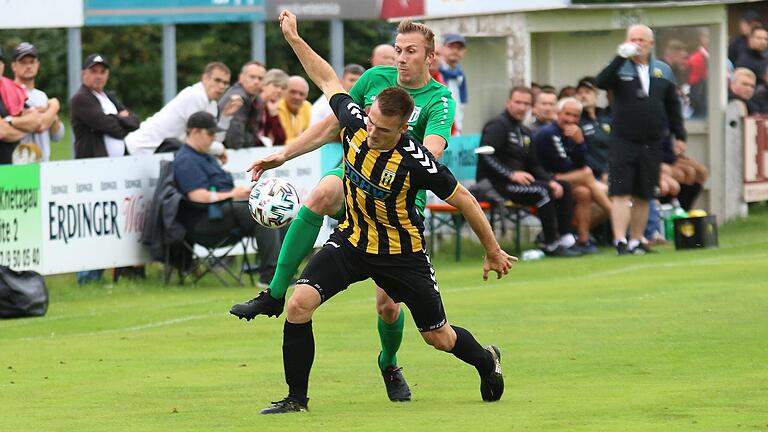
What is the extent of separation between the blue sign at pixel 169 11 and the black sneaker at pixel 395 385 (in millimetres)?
11645

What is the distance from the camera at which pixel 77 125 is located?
1742 cm

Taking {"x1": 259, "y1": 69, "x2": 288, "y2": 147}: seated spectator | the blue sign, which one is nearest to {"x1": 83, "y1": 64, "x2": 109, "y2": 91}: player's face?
{"x1": 259, "y1": 69, "x2": 288, "y2": 147}: seated spectator

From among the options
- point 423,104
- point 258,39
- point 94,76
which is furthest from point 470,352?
point 258,39

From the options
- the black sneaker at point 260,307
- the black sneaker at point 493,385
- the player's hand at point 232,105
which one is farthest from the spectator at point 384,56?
the black sneaker at point 493,385

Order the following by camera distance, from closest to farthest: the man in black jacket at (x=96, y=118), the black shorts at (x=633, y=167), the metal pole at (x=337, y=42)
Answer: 1. the man in black jacket at (x=96, y=118)
2. the black shorts at (x=633, y=167)
3. the metal pole at (x=337, y=42)

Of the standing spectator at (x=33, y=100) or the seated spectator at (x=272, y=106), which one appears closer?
the standing spectator at (x=33, y=100)

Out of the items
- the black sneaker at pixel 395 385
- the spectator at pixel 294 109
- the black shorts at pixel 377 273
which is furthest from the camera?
the spectator at pixel 294 109

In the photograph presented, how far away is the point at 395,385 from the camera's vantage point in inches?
389

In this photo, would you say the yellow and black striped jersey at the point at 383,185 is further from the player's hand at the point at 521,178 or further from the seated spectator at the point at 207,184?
the player's hand at the point at 521,178

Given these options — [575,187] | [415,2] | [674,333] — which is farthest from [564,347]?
[415,2]

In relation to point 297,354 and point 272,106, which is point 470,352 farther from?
point 272,106

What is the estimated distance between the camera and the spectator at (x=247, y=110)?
18.3 meters

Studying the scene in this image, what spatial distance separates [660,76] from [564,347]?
8.29 meters

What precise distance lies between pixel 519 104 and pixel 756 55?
697cm
